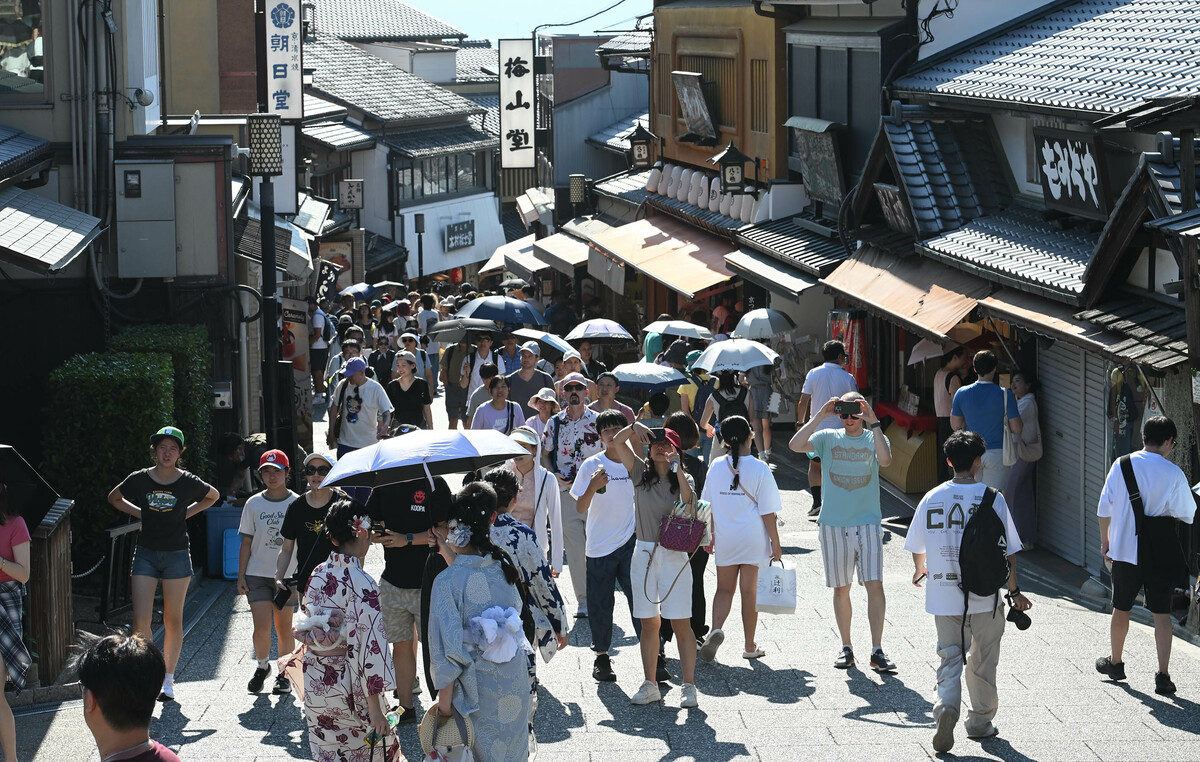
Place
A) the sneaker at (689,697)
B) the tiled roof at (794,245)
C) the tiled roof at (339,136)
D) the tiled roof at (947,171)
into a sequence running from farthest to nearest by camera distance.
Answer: the tiled roof at (339,136)
the tiled roof at (794,245)
the tiled roof at (947,171)
the sneaker at (689,697)

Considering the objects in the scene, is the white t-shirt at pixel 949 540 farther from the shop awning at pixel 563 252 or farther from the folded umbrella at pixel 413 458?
the shop awning at pixel 563 252

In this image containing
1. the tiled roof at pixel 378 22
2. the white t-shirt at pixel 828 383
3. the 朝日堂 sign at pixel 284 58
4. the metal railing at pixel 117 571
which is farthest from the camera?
the tiled roof at pixel 378 22

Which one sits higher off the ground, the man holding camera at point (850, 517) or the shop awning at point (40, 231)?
the shop awning at point (40, 231)

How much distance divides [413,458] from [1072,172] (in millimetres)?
7619

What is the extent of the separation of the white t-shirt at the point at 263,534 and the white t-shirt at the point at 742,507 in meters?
2.72

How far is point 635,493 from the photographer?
8.98 metres

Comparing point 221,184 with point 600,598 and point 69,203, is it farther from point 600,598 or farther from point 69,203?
point 600,598

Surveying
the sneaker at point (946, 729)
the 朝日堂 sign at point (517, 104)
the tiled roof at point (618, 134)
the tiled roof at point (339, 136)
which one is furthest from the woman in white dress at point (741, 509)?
the tiled roof at point (339, 136)

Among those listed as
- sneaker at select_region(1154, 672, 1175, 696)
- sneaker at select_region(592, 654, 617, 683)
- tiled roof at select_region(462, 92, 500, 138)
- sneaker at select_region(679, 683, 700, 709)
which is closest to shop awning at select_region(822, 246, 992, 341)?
sneaker at select_region(1154, 672, 1175, 696)

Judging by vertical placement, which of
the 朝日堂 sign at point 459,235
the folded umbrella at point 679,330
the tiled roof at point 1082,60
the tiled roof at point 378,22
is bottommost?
the 朝日堂 sign at point 459,235

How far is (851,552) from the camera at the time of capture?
31.1ft

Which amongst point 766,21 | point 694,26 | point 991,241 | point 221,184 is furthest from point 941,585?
point 694,26

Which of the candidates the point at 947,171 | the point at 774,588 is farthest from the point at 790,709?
the point at 947,171

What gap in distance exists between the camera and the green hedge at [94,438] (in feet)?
37.7
